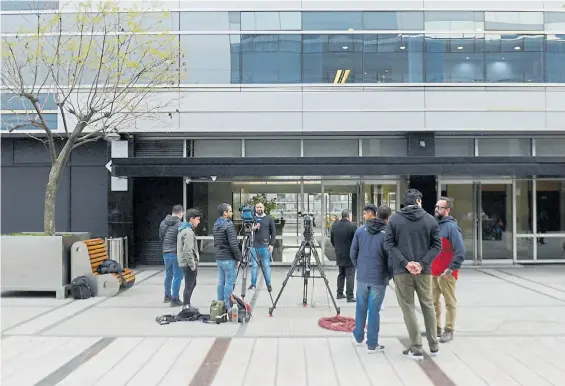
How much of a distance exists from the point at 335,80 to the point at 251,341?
29.7ft

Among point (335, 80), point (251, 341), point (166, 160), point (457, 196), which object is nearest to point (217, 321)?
point (251, 341)

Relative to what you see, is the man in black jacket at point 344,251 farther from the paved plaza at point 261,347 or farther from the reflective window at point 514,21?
the reflective window at point 514,21

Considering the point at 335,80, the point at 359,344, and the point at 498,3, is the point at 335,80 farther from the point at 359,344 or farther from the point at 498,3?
the point at 359,344

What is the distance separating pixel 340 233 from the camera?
29.5 ft

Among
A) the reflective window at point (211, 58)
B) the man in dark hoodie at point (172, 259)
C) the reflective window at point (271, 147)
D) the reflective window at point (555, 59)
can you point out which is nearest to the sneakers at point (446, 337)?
the man in dark hoodie at point (172, 259)

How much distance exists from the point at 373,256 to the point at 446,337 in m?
1.60

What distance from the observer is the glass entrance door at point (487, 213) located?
14.5 metres

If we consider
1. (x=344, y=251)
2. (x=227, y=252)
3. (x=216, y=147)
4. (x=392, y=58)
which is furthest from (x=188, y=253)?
(x=392, y=58)

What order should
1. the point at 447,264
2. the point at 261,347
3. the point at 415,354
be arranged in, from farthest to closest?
1. the point at 447,264
2. the point at 261,347
3. the point at 415,354

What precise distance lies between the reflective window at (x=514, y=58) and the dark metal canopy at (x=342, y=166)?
2.98 meters

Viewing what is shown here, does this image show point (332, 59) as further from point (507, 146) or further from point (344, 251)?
point (344, 251)

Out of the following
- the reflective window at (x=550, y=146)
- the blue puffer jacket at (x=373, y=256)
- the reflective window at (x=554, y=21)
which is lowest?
the blue puffer jacket at (x=373, y=256)

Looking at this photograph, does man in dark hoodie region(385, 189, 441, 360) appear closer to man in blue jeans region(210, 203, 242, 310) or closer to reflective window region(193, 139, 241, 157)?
man in blue jeans region(210, 203, 242, 310)

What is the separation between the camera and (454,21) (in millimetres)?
13836
